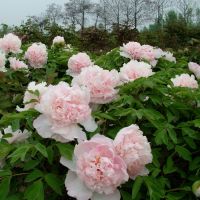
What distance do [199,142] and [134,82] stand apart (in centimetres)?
40

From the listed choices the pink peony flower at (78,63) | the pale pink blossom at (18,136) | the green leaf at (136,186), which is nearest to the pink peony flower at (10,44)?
the pink peony flower at (78,63)

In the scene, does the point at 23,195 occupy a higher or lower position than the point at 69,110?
lower

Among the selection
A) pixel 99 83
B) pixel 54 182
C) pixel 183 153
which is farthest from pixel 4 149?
pixel 183 153

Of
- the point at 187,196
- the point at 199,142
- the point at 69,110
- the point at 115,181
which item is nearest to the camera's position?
the point at 115,181

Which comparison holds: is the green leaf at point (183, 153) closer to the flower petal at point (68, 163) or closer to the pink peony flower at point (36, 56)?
the flower petal at point (68, 163)

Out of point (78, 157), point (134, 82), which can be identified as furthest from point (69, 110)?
point (134, 82)

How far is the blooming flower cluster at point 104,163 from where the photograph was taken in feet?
6.13

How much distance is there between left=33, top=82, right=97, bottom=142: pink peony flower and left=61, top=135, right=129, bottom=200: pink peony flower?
10 cm

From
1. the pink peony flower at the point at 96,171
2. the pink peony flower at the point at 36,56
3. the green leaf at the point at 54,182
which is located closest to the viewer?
the pink peony flower at the point at 96,171

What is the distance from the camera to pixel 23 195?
2020 millimetres

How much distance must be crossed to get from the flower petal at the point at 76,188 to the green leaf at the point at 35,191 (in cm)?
11

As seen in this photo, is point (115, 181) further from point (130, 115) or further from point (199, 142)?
point (199, 142)

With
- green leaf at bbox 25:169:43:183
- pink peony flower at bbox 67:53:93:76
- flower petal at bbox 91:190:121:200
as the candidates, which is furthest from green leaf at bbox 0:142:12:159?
pink peony flower at bbox 67:53:93:76

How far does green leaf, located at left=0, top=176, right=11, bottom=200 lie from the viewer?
197 cm
